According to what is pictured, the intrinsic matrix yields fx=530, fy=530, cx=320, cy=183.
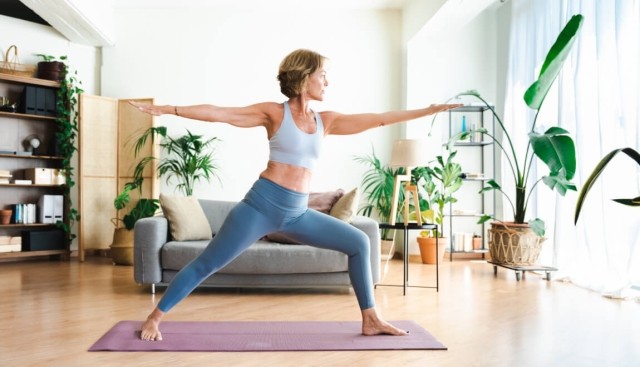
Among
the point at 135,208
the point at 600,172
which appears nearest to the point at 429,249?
the point at 135,208

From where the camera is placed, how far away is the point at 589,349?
258cm

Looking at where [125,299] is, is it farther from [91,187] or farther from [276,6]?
[276,6]

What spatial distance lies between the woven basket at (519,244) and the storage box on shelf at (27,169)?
4870mm

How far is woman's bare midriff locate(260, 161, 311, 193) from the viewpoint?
8.28ft

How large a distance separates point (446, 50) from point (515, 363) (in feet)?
16.5

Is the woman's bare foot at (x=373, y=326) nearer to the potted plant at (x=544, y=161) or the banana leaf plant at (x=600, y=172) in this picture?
the banana leaf plant at (x=600, y=172)

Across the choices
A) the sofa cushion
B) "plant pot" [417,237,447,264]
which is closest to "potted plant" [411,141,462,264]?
"plant pot" [417,237,447,264]

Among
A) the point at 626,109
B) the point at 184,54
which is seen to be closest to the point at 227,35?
the point at 184,54

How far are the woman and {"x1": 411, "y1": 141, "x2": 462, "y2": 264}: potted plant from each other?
347 cm

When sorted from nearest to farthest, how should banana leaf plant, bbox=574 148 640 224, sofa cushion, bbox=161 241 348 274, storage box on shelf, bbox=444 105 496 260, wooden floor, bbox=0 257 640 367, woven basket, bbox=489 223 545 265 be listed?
banana leaf plant, bbox=574 148 640 224 → wooden floor, bbox=0 257 640 367 → sofa cushion, bbox=161 241 348 274 → woven basket, bbox=489 223 545 265 → storage box on shelf, bbox=444 105 496 260

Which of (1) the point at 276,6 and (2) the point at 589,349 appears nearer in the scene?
(2) the point at 589,349

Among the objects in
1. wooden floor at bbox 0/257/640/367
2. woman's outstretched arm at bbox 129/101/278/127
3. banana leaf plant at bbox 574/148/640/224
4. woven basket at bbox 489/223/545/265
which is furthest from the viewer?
woven basket at bbox 489/223/545/265

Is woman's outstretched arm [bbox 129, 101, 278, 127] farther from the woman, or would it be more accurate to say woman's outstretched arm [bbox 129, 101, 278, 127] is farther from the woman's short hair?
the woman's short hair

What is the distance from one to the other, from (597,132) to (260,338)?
3368 millimetres
